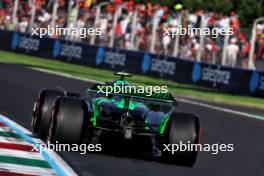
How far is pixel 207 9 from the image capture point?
125 feet

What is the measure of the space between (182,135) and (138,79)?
19353 mm

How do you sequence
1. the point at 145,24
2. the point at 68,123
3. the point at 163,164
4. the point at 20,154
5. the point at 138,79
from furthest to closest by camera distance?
the point at 145,24 < the point at 138,79 < the point at 163,164 < the point at 68,123 < the point at 20,154

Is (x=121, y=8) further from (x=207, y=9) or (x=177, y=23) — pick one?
(x=207, y=9)

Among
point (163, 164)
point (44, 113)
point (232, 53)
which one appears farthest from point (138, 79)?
point (163, 164)

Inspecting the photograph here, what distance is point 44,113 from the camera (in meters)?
11.7

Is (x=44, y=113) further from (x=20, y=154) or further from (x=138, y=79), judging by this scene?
(x=138, y=79)

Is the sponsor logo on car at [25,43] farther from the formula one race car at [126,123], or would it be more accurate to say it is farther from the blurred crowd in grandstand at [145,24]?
the formula one race car at [126,123]

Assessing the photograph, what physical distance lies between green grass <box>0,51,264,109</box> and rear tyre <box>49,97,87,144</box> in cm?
1485

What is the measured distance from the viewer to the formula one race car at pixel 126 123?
1061 centimetres

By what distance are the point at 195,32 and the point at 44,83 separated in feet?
22.8

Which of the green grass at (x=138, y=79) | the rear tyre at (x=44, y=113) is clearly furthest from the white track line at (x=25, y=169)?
the green grass at (x=138, y=79)

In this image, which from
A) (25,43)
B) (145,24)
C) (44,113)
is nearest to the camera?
(44,113)

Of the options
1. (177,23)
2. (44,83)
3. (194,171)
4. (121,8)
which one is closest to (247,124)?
(44,83)

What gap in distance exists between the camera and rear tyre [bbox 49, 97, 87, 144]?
10.6 m
